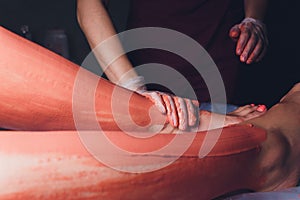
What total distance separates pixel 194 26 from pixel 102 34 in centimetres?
39

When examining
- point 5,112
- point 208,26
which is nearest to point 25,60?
point 5,112

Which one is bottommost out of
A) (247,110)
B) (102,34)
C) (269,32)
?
(269,32)

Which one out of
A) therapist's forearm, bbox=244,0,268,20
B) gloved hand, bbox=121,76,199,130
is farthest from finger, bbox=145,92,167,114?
therapist's forearm, bbox=244,0,268,20

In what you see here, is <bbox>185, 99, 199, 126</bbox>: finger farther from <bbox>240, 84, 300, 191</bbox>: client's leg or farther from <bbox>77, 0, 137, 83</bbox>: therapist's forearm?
<bbox>77, 0, 137, 83</bbox>: therapist's forearm

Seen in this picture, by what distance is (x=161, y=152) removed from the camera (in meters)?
0.69

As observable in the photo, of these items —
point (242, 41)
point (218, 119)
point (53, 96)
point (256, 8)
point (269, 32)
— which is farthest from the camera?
point (269, 32)

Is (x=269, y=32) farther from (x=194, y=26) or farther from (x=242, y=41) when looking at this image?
(x=242, y=41)

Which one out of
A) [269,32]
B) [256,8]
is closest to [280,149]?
[256,8]

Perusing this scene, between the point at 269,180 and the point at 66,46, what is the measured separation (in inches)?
75.2

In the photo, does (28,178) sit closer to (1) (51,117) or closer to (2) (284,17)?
(1) (51,117)

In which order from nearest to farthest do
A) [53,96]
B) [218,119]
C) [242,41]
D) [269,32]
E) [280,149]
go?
1. [53,96]
2. [280,149]
3. [218,119]
4. [242,41]
5. [269,32]

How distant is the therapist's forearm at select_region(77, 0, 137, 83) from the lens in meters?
1.21

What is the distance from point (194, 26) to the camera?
146 cm

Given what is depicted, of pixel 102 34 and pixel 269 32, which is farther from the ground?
pixel 102 34
